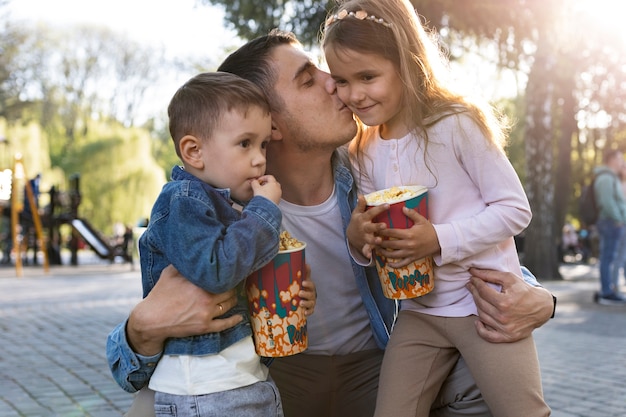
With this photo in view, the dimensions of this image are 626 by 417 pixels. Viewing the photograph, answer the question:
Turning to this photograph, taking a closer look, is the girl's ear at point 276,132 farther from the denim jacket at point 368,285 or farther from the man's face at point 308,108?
the denim jacket at point 368,285

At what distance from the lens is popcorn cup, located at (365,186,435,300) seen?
239cm

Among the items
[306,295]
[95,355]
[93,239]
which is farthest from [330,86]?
[93,239]

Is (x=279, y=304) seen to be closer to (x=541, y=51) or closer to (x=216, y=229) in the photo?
(x=216, y=229)

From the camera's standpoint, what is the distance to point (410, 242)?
93.7 inches

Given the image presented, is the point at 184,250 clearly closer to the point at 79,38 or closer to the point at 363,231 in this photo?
the point at 363,231

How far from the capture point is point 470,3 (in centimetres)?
971

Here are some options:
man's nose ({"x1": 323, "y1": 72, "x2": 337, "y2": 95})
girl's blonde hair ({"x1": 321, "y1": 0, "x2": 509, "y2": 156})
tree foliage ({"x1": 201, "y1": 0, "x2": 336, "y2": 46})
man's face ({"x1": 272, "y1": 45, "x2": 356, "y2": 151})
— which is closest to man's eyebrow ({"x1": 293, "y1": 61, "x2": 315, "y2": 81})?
man's face ({"x1": 272, "y1": 45, "x2": 356, "y2": 151})

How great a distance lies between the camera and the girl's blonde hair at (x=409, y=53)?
8.82 ft

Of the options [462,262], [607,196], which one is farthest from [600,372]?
[607,196]

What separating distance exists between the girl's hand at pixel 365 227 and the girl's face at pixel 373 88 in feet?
1.37

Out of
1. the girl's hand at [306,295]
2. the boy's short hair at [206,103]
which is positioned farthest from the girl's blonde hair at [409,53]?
the girl's hand at [306,295]

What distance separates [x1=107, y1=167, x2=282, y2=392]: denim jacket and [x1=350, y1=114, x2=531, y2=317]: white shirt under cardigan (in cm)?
63

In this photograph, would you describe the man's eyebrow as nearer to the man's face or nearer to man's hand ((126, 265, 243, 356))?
the man's face

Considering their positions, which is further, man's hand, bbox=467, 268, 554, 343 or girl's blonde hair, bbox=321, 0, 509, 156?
girl's blonde hair, bbox=321, 0, 509, 156
